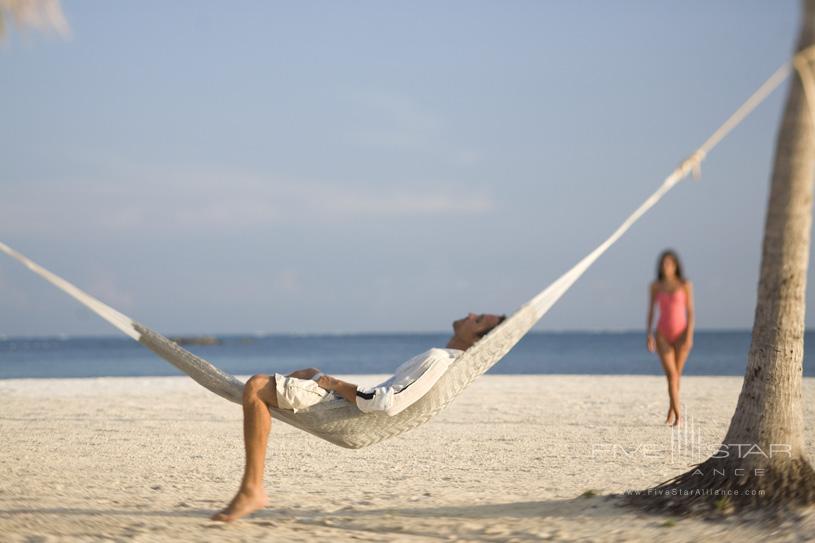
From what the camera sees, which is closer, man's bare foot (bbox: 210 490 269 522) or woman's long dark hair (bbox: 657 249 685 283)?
man's bare foot (bbox: 210 490 269 522)

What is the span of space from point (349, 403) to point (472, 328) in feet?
2.33

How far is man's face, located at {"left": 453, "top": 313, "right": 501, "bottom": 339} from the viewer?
413cm

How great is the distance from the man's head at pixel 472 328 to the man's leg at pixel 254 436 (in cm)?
92

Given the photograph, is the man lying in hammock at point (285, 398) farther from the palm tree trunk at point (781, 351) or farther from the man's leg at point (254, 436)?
the palm tree trunk at point (781, 351)

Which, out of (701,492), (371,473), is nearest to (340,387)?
(701,492)

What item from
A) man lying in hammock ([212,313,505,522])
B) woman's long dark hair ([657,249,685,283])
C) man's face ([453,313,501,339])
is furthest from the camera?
woman's long dark hair ([657,249,685,283])

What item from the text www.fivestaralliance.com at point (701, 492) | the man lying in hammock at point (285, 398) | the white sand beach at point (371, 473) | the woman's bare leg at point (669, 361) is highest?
the woman's bare leg at point (669, 361)

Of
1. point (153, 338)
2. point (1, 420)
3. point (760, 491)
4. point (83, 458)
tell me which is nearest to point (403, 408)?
point (153, 338)

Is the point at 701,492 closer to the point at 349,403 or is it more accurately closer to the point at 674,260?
the point at 349,403

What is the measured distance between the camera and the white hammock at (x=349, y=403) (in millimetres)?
3793

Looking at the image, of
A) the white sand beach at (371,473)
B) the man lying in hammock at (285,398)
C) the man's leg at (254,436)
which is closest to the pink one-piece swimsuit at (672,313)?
the white sand beach at (371,473)

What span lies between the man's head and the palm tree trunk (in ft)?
3.74

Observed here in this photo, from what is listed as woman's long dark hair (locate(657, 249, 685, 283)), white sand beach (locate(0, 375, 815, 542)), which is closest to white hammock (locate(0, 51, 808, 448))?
white sand beach (locate(0, 375, 815, 542))

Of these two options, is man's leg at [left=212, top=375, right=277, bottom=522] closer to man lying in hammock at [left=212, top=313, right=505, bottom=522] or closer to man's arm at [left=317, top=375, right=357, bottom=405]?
man lying in hammock at [left=212, top=313, right=505, bottom=522]
